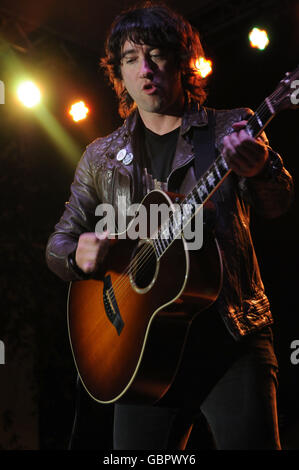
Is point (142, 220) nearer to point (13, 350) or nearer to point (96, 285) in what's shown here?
point (96, 285)

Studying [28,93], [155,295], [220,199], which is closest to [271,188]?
[220,199]

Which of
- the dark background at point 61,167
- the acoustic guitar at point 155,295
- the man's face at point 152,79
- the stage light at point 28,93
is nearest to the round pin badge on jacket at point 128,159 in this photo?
the man's face at point 152,79

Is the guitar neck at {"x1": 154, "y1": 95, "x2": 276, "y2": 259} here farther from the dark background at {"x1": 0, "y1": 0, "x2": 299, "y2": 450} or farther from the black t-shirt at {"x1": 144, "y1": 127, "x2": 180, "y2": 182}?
the dark background at {"x1": 0, "y1": 0, "x2": 299, "y2": 450}

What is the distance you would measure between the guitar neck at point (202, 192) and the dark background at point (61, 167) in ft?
9.18

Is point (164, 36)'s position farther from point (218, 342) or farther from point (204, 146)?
point (218, 342)

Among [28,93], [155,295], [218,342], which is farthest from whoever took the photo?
[28,93]

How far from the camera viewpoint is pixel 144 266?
6.66 ft

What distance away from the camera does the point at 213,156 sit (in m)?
2.02

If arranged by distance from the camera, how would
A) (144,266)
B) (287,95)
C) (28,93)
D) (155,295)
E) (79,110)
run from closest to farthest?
1. (287,95)
2. (155,295)
3. (144,266)
4. (28,93)
5. (79,110)

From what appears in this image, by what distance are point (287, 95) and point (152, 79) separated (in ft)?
2.45

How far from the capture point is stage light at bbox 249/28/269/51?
462 cm

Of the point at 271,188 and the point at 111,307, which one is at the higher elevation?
the point at 271,188

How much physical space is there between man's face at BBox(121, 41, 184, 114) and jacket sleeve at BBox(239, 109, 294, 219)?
0.60 metres

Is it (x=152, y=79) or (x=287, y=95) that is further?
(x=152, y=79)
